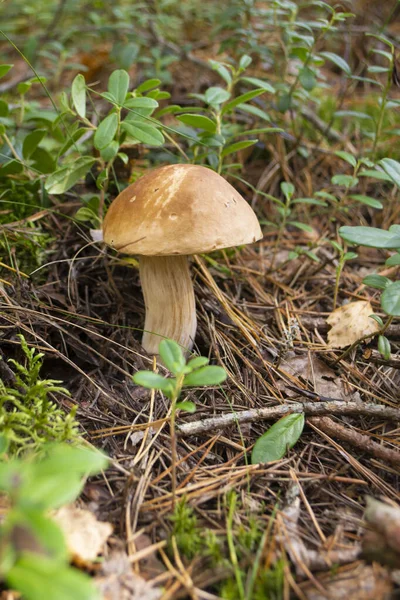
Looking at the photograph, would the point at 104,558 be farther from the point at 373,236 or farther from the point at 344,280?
the point at 344,280

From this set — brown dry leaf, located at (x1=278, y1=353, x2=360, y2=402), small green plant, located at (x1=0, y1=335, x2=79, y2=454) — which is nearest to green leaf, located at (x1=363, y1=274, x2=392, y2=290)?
brown dry leaf, located at (x1=278, y1=353, x2=360, y2=402)

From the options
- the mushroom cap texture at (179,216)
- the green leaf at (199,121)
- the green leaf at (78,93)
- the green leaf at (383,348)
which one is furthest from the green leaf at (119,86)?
the green leaf at (383,348)

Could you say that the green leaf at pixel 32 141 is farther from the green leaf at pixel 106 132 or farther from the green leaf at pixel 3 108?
the green leaf at pixel 106 132

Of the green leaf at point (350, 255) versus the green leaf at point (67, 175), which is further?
the green leaf at point (350, 255)

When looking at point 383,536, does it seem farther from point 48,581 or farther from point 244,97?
point 244,97

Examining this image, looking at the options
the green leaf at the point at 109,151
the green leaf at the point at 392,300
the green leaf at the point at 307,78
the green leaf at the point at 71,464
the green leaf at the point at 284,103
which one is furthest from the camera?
the green leaf at the point at 284,103

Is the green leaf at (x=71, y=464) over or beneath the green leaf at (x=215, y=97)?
beneath
